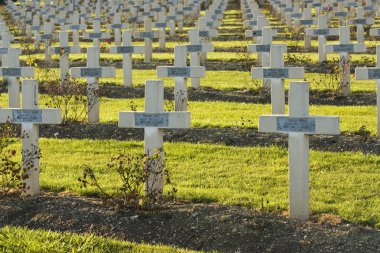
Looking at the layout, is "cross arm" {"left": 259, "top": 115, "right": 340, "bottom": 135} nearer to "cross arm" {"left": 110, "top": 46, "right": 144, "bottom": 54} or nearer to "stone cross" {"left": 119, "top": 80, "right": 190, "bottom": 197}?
"stone cross" {"left": 119, "top": 80, "right": 190, "bottom": 197}

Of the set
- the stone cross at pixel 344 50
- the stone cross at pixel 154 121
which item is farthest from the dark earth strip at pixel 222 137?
the stone cross at pixel 344 50

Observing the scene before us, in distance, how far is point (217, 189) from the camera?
10.6 m

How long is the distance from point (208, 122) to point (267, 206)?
453cm

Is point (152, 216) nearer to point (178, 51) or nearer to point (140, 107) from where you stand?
point (178, 51)

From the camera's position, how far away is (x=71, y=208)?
9.82 metres

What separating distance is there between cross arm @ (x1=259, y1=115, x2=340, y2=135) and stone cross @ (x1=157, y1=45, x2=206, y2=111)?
14.7 ft

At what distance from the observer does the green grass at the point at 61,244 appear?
8109 mm

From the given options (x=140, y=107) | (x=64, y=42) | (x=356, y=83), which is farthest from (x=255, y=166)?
(x=64, y=42)

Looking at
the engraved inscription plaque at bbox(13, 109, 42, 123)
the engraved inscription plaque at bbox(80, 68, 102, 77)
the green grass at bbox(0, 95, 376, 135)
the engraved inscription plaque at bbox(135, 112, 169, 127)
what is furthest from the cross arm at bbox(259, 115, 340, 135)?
the engraved inscription plaque at bbox(80, 68, 102, 77)

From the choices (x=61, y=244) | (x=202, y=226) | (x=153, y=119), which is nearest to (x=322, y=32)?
(x=153, y=119)

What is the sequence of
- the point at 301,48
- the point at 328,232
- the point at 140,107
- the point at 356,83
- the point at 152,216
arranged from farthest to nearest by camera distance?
the point at 301,48
the point at 356,83
the point at 140,107
the point at 152,216
the point at 328,232

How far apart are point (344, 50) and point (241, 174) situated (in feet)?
19.5

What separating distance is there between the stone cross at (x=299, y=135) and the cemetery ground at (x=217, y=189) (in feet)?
0.65

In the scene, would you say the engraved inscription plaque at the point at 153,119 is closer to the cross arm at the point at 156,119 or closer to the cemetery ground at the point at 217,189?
the cross arm at the point at 156,119
